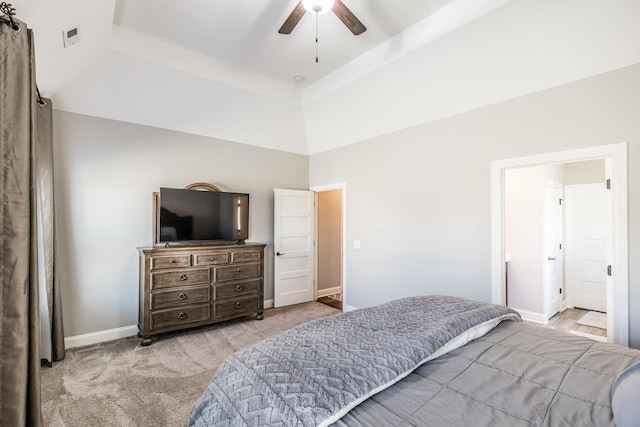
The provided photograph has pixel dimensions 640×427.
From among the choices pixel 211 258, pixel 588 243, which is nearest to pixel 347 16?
pixel 211 258

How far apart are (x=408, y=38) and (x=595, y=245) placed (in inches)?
170

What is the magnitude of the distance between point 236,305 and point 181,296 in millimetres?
732

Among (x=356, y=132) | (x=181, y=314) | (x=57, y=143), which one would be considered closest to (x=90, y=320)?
(x=181, y=314)

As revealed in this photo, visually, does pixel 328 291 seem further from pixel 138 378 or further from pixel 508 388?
pixel 508 388

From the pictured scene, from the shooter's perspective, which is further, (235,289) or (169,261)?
(235,289)

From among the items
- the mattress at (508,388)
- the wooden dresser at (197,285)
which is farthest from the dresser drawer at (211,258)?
the mattress at (508,388)

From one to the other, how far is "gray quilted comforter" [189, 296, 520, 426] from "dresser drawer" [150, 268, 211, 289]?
7.75 ft

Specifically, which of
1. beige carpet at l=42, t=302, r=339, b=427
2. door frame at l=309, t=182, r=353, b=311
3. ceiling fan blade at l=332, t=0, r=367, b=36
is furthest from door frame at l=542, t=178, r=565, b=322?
beige carpet at l=42, t=302, r=339, b=427

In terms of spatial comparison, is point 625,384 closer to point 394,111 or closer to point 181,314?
point 394,111

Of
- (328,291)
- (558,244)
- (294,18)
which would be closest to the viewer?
(294,18)

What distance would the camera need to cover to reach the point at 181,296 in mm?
3582

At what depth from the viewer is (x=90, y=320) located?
3.48 meters

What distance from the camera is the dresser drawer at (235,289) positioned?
152 inches

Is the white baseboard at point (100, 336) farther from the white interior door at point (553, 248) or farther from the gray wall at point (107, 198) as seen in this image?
the white interior door at point (553, 248)
